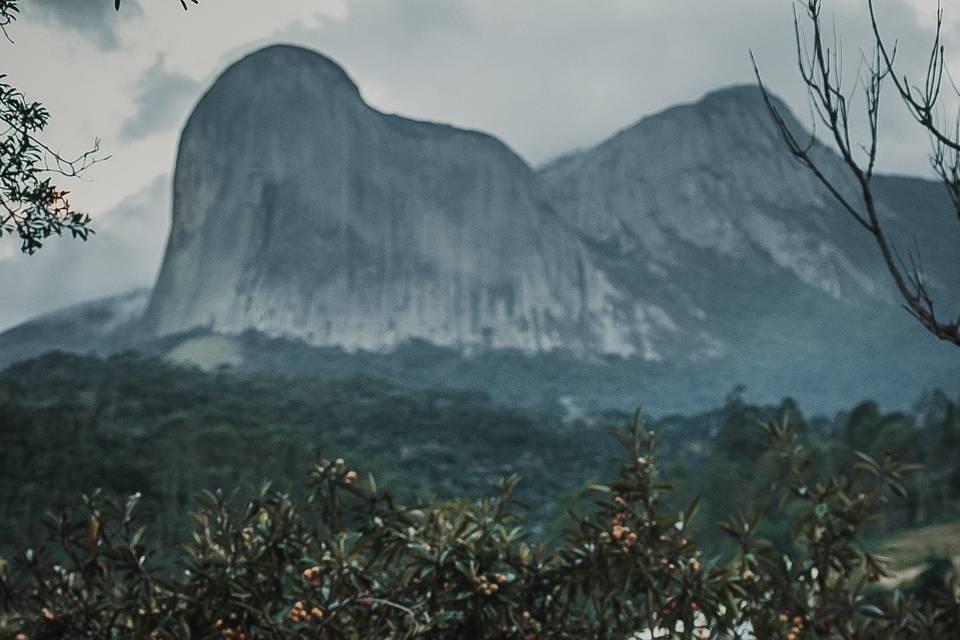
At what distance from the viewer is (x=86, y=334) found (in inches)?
5556

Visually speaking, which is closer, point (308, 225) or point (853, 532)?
point (853, 532)

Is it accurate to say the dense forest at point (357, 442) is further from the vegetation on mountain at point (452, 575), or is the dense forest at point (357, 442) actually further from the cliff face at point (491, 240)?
the cliff face at point (491, 240)

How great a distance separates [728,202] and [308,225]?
7622 centimetres

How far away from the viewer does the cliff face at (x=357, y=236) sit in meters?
126

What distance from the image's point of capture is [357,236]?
137 meters

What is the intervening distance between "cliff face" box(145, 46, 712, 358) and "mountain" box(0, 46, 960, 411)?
0.30 metres

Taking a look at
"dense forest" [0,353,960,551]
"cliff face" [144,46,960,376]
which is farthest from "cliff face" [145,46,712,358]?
"dense forest" [0,353,960,551]

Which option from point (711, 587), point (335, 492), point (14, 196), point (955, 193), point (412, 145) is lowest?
point (711, 587)

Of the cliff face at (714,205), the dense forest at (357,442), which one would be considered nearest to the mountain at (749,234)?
the cliff face at (714,205)

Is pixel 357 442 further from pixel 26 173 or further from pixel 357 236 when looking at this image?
pixel 357 236

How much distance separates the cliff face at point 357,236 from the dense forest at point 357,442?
125 feet

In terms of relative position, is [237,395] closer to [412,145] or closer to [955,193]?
[955,193]

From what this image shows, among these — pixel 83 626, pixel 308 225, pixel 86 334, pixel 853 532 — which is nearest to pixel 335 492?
pixel 83 626

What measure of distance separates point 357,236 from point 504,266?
2037 centimetres
